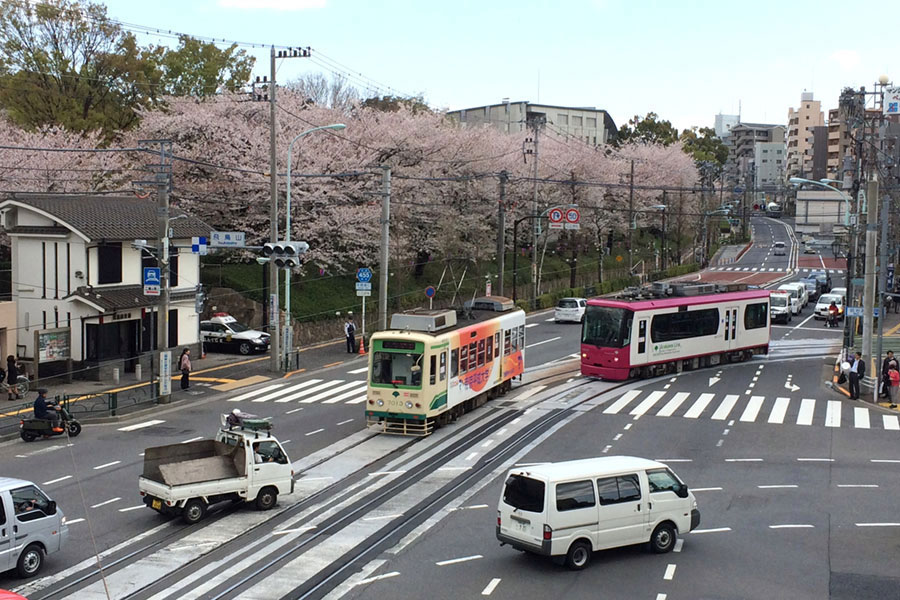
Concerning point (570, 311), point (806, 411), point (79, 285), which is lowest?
point (806, 411)

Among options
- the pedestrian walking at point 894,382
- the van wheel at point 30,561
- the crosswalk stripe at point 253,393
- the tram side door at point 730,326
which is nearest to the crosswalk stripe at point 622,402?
the tram side door at point 730,326

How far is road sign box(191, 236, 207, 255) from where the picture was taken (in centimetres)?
3850

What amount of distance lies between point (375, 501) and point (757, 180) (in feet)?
580

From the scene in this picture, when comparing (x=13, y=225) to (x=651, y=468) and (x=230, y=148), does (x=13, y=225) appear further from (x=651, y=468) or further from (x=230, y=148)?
(x=651, y=468)

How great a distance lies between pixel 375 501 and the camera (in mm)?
20797

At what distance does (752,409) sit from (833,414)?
2615mm

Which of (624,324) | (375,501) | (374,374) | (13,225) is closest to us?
(375,501)

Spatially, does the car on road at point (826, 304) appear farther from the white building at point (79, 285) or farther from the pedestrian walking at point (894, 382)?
the white building at point (79, 285)

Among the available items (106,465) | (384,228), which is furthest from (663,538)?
(384,228)

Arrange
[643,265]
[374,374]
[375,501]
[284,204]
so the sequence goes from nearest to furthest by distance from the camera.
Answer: [375,501]
[374,374]
[284,204]
[643,265]

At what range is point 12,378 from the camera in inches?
1331

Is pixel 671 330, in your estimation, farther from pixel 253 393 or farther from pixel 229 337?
pixel 229 337

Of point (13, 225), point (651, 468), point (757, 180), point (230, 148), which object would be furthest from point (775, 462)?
point (757, 180)

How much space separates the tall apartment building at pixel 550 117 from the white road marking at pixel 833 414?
79.5 metres
